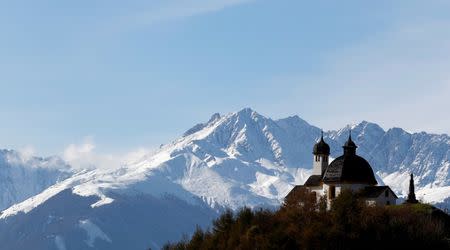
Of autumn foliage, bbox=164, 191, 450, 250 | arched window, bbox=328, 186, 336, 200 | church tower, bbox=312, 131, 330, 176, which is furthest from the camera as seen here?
church tower, bbox=312, 131, 330, 176

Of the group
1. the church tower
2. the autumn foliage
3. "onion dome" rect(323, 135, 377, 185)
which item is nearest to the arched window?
"onion dome" rect(323, 135, 377, 185)

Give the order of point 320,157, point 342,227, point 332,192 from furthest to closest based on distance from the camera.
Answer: point 320,157 < point 332,192 < point 342,227

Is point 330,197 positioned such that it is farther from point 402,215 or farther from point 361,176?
point 402,215

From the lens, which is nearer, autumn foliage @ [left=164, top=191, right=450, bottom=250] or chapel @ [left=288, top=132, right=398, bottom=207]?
autumn foliage @ [left=164, top=191, right=450, bottom=250]

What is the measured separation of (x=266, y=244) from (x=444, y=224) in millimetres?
25356

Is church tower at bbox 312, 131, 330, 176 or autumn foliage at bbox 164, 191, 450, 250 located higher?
church tower at bbox 312, 131, 330, 176

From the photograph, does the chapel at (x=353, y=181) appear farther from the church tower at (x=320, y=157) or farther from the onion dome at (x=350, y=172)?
the church tower at (x=320, y=157)

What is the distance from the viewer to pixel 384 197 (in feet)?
541

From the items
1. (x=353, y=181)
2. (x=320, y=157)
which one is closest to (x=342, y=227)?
(x=353, y=181)

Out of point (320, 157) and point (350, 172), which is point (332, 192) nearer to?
point (350, 172)

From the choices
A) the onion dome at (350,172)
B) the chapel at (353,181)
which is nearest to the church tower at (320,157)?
Result: the chapel at (353,181)

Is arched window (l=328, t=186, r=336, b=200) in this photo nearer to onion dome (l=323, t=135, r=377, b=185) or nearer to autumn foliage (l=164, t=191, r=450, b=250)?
onion dome (l=323, t=135, r=377, b=185)

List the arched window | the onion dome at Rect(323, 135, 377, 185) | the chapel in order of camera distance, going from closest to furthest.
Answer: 1. the chapel
2. the onion dome at Rect(323, 135, 377, 185)
3. the arched window

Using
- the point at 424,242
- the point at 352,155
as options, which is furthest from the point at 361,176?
the point at 424,242
